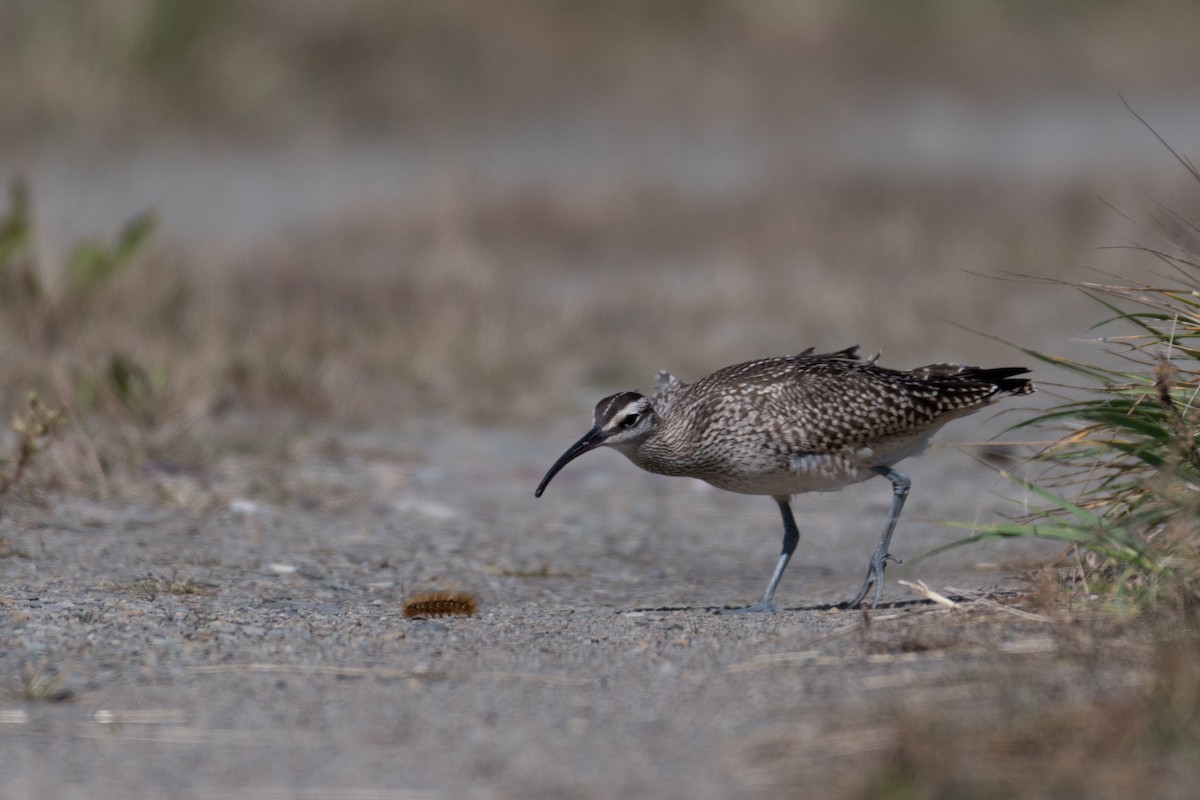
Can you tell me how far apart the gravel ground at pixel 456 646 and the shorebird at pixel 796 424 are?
1.51ft

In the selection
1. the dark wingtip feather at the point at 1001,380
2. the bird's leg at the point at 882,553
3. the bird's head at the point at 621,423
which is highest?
the dark wingtip feather at the point at 1001,380

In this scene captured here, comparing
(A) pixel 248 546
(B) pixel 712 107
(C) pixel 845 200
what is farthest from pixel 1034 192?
(A) pixel 248 546

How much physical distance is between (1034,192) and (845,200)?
1936mm

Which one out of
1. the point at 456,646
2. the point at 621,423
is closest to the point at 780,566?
the point at 621,423

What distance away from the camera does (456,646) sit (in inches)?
201

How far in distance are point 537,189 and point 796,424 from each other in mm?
8978

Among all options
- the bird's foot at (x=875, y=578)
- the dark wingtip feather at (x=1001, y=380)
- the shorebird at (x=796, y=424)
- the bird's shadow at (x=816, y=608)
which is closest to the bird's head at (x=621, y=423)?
the shorebird at (x=796, y=424)

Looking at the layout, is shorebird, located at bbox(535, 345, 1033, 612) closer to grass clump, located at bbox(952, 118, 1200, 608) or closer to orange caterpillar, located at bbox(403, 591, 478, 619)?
grass clump, located at bbox(952, 118, 1200, 608)

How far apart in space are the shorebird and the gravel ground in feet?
1.51

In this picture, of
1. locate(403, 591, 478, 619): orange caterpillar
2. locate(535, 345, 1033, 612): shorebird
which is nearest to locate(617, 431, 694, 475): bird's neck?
locate(535, 345, 1033, 612): shorebird

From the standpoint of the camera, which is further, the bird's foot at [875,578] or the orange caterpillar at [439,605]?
the bird's foot at [875,578]

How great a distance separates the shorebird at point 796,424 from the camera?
6168 millimetres

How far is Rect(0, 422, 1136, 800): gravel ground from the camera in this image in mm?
4039

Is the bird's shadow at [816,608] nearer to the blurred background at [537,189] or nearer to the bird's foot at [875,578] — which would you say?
the bird's foot at [875,578]
